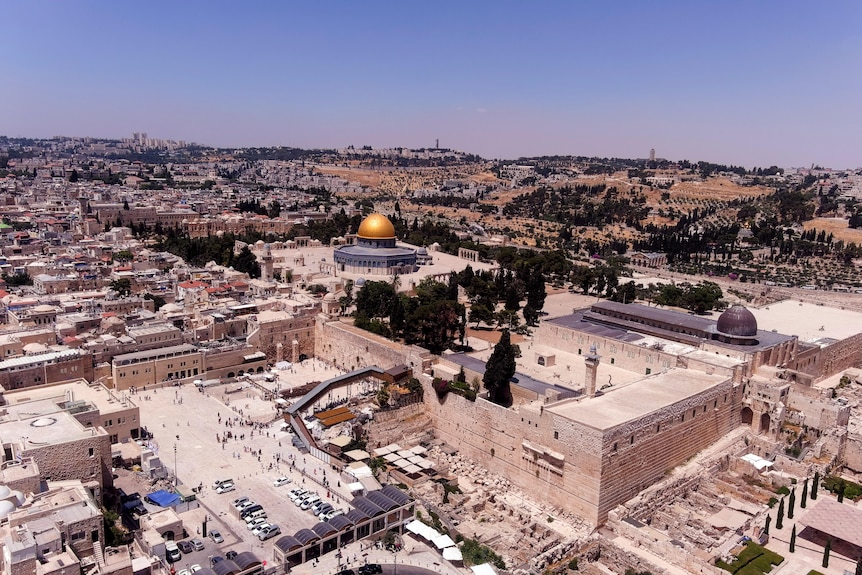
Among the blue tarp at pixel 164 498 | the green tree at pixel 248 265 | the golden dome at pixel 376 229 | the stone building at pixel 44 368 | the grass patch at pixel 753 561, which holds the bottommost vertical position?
the grass patch at pixel 753 561

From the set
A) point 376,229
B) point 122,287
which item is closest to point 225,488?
point 122,287

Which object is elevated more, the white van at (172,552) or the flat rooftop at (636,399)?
the flat rooftop at (636,399)

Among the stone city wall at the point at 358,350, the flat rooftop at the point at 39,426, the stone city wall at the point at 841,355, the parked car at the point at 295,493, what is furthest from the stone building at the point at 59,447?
the stone city wall at the point at 841,355

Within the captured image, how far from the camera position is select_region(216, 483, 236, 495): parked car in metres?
19.6

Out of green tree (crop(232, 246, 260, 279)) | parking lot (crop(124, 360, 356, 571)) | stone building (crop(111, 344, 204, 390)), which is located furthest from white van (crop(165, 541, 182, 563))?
green tree (crop(232, 246, 260, 279))

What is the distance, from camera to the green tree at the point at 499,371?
23031 mm

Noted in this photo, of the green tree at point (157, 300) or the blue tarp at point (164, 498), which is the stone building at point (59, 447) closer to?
the blue tarp at point (164, 498)

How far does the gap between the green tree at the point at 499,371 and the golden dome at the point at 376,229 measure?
24.6m

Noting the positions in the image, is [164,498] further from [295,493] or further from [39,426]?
[39,426]

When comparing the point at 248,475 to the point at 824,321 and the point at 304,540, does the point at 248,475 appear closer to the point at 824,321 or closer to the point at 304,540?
the point at 304,540

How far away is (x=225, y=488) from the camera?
19.7m

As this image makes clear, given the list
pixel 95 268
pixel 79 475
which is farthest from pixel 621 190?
pixel 79 475

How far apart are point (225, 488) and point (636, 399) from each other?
43.1 ft

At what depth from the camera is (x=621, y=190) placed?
332ft
